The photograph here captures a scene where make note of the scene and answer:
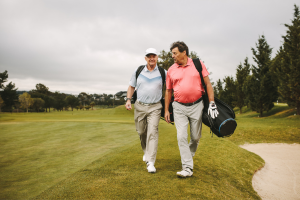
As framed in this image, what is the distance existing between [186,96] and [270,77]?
2844 centimetres

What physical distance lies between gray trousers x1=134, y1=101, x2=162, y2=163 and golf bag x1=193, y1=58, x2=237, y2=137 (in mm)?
994

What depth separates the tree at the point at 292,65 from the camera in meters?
19.8

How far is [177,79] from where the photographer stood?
373cm

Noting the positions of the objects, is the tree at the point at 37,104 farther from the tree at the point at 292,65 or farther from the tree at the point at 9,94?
the tree at the point at 292,65

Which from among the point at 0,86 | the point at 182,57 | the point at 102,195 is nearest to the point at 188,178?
the point at 102,195

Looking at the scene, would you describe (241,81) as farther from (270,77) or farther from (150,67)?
(150,67)

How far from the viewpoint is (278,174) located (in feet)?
16.4

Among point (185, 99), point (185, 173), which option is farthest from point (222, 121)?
point (185, 173)

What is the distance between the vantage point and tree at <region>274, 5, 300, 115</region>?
19.8 m

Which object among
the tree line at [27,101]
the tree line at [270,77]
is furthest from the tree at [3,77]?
the tree line at [270,77]

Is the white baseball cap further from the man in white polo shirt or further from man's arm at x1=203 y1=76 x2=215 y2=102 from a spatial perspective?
man's arm at x1=203 y1=76 x2=215 y2=102

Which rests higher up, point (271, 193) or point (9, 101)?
point (9, 101)

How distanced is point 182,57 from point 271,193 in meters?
3.19

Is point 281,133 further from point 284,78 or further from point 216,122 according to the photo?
point 284,78
